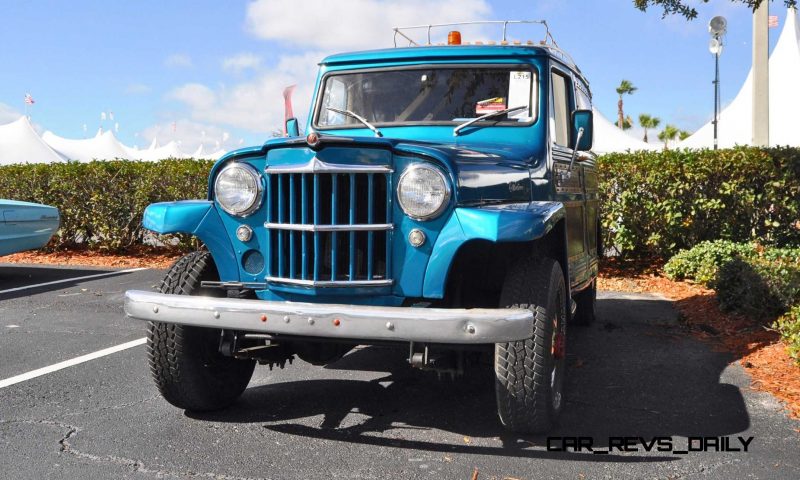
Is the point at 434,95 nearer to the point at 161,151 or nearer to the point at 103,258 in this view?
the point at 103,258

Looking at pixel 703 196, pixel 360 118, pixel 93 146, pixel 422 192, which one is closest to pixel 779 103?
pixel 703 196

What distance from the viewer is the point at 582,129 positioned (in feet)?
14.9

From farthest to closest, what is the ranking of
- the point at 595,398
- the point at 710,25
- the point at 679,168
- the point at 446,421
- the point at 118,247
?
1. the point at 710,25
2. the point at 118,247
3. the point at 679,168
4. the point at 595,398
5. the point at 446,421

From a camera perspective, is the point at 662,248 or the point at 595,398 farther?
the point at 662,248

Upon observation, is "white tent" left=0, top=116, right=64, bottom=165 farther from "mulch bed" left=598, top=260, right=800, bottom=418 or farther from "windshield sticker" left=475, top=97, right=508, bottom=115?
"windshield sticker" left=475, top=97, right=508, bottom=115

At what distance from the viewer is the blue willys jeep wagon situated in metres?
3.14

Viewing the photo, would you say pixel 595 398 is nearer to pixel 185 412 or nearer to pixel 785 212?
pixel 185 412

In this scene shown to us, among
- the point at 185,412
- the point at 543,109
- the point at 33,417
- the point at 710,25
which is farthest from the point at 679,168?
the point at 710,25

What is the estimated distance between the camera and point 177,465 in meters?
3.27

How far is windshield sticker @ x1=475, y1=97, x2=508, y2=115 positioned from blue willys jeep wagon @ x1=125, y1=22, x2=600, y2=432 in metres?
0.39

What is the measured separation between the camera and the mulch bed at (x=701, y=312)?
15.4 feet

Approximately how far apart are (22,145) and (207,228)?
28537 millimetres

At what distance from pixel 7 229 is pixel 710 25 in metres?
16.0

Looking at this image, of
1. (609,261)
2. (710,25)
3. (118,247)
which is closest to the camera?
(609,261)
